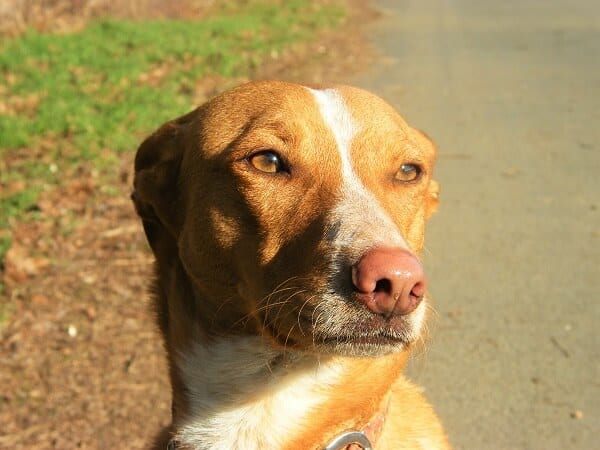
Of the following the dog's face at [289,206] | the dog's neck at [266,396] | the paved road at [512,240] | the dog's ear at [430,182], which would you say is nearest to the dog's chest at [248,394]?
the dog's neck at [266,396]

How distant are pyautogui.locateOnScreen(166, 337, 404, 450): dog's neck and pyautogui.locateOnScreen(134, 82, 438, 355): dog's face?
12cm

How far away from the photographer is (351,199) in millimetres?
2775

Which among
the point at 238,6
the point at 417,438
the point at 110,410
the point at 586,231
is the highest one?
the point at 417,438

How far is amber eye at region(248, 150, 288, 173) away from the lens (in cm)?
300

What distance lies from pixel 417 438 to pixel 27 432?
90.2 inches

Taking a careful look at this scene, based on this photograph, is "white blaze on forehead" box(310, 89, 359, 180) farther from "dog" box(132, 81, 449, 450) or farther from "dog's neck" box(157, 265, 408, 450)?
"dog's neck" box(157, 265, 408, 450)

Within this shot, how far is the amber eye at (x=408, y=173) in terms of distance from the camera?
313 centimetres

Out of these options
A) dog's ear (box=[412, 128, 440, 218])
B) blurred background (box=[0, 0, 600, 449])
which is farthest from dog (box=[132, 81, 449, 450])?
→ blurred background (box=[0, 0, 600, 449])

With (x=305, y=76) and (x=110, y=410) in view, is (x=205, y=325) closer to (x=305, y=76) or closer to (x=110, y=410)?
(x=110, y=410)

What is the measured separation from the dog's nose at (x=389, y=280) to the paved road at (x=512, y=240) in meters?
2.26

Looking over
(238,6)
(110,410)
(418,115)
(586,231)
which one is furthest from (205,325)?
(238,6)

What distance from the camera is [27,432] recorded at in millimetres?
4375

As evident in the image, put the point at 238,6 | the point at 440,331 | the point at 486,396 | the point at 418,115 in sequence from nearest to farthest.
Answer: the point at 486,396 → the point at 440,331 → the point at 418,115 → the point at 238,6

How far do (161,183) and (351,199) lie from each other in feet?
3.23
